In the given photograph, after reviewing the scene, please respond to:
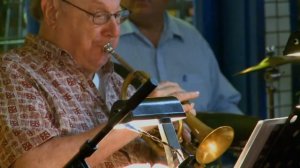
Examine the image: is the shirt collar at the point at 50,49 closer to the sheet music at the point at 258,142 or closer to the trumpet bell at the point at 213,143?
the trumpet bell at the point at 213,143

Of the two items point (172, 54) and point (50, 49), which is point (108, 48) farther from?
point (172, 54)

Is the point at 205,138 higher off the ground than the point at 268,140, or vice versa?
the point at 268,140

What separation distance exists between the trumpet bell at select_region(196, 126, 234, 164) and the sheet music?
0.58 m

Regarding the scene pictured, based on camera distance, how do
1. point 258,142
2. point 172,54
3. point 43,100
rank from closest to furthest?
point 258,142 → point 43,100 → point 172,54

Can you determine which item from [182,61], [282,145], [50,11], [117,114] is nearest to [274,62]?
[182,61]

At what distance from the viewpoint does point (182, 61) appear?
4.42 metres

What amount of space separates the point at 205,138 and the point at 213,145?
35 millimetres

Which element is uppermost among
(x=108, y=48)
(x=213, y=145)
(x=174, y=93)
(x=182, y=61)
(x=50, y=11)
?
(x=50, y=11)

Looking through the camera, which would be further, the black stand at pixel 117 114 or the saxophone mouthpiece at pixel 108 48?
the saxophone mouthpiece at pixel 108 48

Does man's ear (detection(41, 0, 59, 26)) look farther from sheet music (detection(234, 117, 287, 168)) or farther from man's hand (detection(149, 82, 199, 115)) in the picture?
sheet music (detection(234, 117, 287, 168))

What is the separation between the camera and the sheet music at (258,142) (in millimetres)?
1908

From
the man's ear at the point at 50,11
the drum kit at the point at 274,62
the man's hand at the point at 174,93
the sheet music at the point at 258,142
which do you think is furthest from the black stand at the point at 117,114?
the man's ear at the point at 50,11

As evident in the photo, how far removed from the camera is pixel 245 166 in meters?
1.92

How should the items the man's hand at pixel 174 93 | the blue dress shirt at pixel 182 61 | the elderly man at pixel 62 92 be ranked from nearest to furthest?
the elderly man at pixel 62 92
the man's hand at pixel 174 93
the blue dress shirt at pixel 182 61
